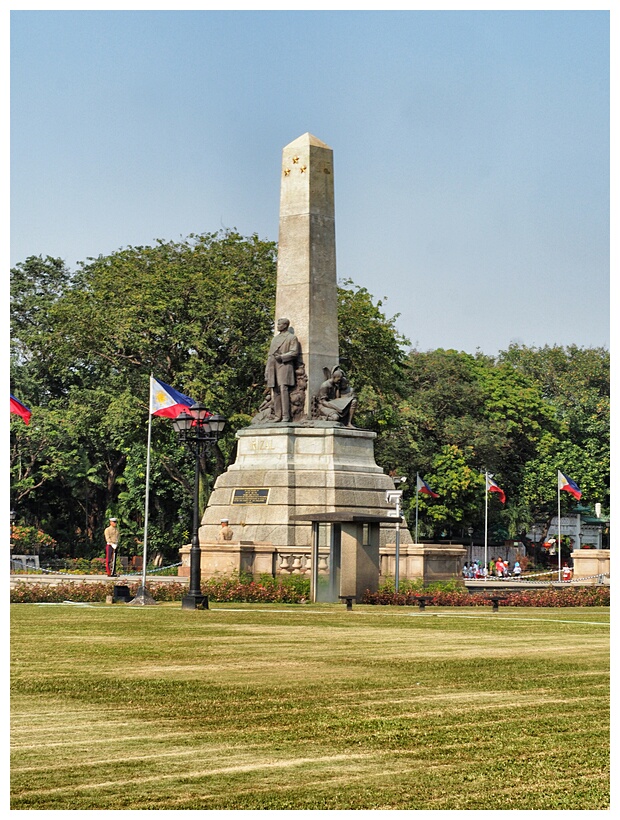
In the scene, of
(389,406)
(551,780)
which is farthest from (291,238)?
(551,780)

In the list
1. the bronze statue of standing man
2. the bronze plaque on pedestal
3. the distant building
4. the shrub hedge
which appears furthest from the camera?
the distant building

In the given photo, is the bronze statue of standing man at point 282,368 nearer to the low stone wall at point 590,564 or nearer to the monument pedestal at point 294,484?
the monument pedestal at point 294,484

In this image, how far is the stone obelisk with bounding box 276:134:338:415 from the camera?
35719mm

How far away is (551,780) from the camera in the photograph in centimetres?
912

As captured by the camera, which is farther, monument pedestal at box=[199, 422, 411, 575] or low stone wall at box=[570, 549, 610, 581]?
low stone wall at box=[570, 549, 610, 581]

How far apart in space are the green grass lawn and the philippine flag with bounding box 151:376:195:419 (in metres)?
15.0

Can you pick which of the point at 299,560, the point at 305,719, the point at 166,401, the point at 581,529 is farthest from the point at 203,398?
the point at 581,529

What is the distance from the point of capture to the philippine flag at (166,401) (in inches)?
1378

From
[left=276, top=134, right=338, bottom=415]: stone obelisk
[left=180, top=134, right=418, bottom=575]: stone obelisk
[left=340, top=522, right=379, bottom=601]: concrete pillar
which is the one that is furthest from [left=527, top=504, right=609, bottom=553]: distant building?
[left=340, top=522, right=379, bottom=601]: concrete pillar

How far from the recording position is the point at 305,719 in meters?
11.5

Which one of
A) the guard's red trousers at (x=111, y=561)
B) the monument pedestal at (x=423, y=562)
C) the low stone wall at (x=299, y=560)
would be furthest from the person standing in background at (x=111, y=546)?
the monument pedestal at (x=423, y=562)

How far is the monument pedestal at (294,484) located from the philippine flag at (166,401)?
201 cm

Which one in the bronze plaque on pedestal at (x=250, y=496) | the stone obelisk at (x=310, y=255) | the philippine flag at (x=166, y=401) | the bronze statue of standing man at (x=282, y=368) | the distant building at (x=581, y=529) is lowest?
the distant building at (x=581, y=529)

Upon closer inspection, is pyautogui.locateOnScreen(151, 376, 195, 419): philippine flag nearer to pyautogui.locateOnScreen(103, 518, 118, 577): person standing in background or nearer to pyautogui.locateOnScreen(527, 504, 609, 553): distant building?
pyautogui.locateOnScreen(103, 518, 118, 577): person standing in background
